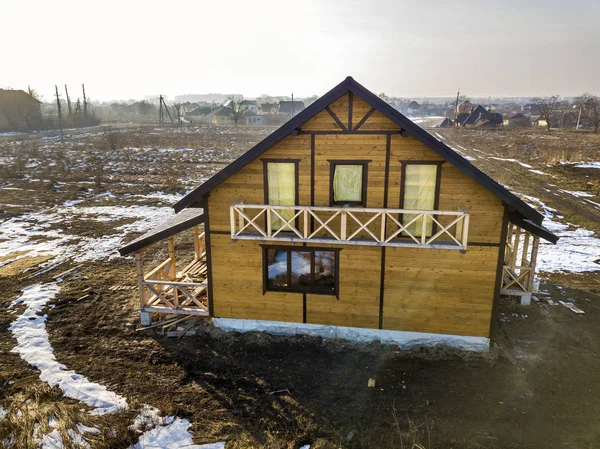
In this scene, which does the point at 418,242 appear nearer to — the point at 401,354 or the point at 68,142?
the point at 401,354

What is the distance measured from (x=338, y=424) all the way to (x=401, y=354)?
365 centimetres

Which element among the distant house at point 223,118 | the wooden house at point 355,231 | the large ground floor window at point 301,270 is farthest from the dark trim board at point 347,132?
the distant house at point 223,118

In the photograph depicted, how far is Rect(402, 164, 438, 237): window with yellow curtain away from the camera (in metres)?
12.0

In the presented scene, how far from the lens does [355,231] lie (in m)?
12.3

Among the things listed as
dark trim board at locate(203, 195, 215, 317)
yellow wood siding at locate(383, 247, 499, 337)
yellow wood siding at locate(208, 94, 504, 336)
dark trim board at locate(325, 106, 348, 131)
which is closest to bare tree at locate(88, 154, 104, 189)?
dark trim board at locate(203, 195, 215, 317)

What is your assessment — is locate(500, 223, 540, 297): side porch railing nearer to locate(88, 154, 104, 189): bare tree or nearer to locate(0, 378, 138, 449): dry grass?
locate(0, 378, 138, 449): dry grass

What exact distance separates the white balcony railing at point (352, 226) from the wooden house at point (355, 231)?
44 mm

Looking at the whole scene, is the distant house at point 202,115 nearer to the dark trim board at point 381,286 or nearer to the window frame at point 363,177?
the window frame at point 363,177

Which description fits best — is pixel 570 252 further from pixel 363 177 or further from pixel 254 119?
pixel 254 119

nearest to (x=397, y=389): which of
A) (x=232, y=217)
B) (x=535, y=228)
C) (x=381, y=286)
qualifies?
(x=381, y=286)

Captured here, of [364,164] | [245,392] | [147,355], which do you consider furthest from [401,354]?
[147,355]

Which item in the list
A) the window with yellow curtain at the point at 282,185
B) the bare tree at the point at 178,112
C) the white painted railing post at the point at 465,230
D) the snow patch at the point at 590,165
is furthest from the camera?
the bare tree at the point at 178,112

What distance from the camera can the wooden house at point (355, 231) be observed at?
463 inches

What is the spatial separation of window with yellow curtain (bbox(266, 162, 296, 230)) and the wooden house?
3cm
